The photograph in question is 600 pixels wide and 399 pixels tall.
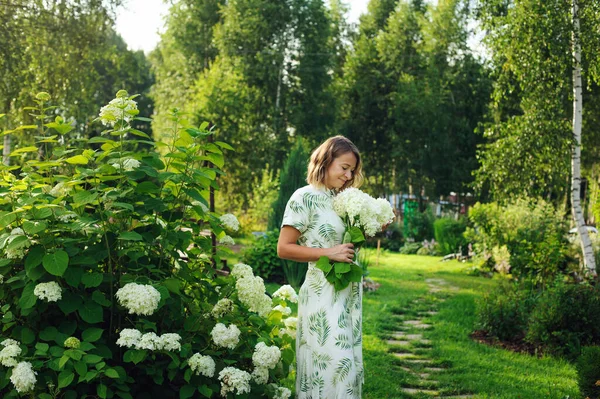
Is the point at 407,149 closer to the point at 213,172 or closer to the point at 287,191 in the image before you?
the point at 287,191

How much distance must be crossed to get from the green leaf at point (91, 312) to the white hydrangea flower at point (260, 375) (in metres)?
0.79

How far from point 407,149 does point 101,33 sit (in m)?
16.7

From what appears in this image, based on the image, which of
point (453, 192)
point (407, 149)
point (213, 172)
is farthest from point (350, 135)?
point (213, 172)

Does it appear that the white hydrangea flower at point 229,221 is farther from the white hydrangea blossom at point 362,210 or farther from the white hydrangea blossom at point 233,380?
the white hydrangea blossom at point 233,380

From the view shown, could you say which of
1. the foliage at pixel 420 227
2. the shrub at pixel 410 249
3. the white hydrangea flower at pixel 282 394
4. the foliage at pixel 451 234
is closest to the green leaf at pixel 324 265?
the white hydrangea flower at pixel 282 394

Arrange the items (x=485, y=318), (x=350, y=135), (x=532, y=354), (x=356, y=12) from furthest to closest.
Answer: (x=356, y=12)
(x=350, y=135)
(x=485, y=318)
(x=532, y=354)

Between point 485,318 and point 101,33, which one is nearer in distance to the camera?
point 485,318

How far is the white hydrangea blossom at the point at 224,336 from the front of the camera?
2.86 m

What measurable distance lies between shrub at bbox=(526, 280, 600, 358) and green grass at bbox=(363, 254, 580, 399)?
0.27m

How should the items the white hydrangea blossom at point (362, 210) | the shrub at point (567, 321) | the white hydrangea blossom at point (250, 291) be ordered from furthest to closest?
the shrub at point (567, 321) < the white hydrangea blossom at point (250, 291) < the white hydrangea blossom at point (362, 210)

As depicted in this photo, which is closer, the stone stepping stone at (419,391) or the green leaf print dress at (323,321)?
the green leaf print dress at (323,321)

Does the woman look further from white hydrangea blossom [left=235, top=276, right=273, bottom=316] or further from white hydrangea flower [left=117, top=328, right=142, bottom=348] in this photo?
white hydrangea flower [left=117, top=328, right=142, bottom=348]

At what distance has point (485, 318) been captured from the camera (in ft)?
22.0

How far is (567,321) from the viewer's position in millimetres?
5828
